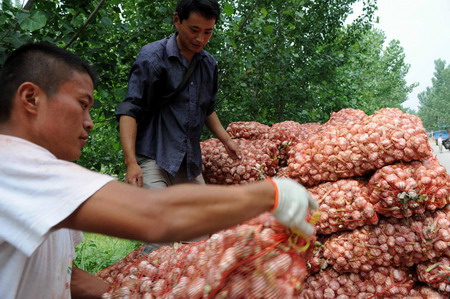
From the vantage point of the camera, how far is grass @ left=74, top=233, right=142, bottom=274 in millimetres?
4648

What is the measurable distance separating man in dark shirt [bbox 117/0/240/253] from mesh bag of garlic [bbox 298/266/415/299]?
1.28 m

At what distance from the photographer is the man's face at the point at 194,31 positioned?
2.85 m

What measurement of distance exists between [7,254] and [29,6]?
8.68 feet

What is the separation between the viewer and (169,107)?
3.07 metres

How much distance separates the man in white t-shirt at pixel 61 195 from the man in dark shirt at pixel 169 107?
134cm

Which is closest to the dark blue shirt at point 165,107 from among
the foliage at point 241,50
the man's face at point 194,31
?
the man's face at point 194,31

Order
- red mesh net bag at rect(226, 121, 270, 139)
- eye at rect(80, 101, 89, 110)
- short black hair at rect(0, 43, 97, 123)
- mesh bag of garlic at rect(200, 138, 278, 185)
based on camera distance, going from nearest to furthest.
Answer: short black hair at rect(0, 43, 97, 123)
eye at rect(80, 101, 89, 110)
mesh bag of garlic at rect(200, 138, 278, 185)
red mesh net bag at rect(226, 121, 270, 139)

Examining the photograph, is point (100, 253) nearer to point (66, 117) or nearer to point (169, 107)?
point (169, 107)

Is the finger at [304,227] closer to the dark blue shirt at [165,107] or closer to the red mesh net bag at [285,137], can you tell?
the dark blue shirt at [165,107]

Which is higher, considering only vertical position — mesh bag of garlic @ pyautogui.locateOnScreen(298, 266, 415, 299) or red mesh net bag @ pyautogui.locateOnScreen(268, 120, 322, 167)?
red mesh net bag @ pyautogui.locateOnScreen(268, 120, 322, 167)

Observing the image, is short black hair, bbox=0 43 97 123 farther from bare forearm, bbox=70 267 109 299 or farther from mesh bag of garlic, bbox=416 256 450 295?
mesh bag of garlic, bbox=416 256 450 295

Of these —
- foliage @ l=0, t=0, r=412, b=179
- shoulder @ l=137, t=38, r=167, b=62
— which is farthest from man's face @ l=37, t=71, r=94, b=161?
foliage @ l=0, t=0, r=412, b=179

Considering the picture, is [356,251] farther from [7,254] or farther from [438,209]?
[7,254]

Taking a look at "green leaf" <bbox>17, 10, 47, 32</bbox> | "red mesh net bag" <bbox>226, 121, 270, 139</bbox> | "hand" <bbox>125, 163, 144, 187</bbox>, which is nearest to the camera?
"green leaf" <bbox>17, 10, 47, 32</bbox>
